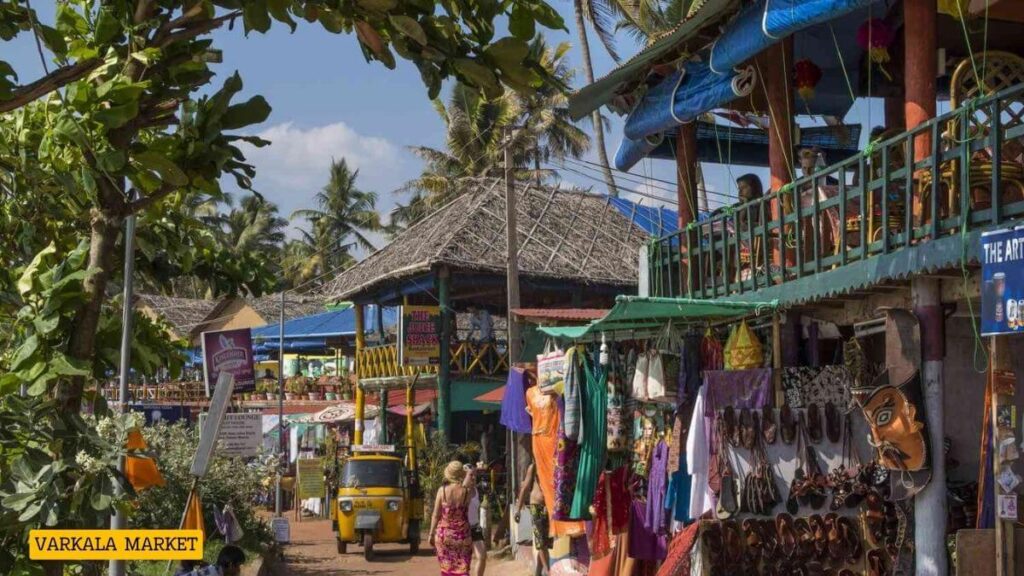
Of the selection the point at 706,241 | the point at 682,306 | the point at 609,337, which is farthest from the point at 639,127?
the point at 682,306

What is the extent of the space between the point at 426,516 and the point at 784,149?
13.3m

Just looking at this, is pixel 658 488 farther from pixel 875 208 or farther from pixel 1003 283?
pixel 1003 283

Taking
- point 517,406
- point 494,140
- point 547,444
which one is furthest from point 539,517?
point 494,140

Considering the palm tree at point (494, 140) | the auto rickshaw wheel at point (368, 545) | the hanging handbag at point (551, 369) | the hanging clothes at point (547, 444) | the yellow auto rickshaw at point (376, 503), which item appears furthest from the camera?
the palm tree at point (494, 140)

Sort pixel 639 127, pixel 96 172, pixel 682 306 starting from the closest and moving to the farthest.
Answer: pixel 96 172
pixel 682 306
pixel 639 127

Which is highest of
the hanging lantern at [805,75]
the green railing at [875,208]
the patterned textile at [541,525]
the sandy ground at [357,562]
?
the hanging lantern at [805,75]

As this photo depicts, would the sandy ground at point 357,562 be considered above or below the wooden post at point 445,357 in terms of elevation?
below

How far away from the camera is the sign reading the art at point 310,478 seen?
2611 cm

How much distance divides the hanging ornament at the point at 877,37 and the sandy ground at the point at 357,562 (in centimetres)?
882

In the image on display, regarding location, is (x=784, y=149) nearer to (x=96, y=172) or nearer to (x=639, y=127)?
(x=639, y=127)

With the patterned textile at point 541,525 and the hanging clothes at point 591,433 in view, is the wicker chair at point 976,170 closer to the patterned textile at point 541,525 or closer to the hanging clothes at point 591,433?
the hanging clothes at point 591,433

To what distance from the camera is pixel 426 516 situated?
23.5 meters

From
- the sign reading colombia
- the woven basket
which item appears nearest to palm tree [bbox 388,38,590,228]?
the woven basket

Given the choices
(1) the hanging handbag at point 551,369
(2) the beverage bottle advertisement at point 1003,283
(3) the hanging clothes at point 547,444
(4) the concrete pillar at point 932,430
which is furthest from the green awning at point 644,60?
(2) the beverage bottle advertisement at point 1003,283
